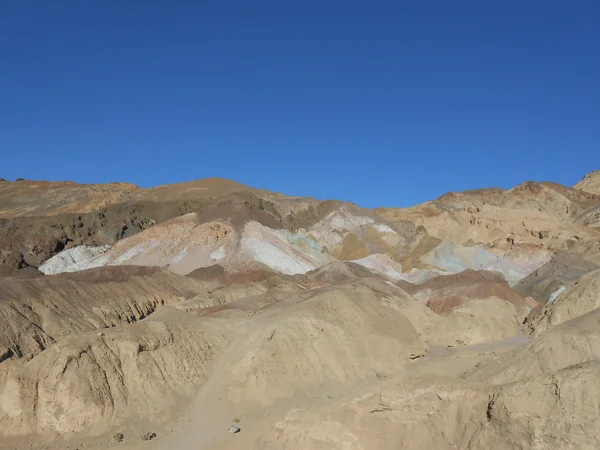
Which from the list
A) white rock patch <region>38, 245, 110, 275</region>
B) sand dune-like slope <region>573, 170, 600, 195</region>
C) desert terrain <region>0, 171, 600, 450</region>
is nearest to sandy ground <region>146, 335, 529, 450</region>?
desert terrain <region>0, 171, 600, 450</region>

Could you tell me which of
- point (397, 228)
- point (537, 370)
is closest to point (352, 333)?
point (537, 370)

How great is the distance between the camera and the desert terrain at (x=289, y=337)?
1360cm

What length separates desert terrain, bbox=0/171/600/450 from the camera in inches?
535

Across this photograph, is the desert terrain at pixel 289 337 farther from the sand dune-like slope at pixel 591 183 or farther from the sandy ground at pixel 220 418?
the sand dune-like slope at pixel 591 183

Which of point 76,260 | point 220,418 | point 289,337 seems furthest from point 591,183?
point 220,418

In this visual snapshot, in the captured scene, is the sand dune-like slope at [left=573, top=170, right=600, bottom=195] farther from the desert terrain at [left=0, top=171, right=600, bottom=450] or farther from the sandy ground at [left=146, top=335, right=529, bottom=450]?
the sandy ground at [left=146, top=335, right=529, bottom=450]

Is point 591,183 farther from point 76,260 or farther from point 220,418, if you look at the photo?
point 220,418

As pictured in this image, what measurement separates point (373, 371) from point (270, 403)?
6370 mm

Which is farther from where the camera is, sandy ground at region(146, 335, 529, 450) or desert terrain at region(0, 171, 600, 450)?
sandy ground at region(146, 335, 529, 450)

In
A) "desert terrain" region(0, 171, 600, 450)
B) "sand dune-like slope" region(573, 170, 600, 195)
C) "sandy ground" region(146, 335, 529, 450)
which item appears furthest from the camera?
"sand dune-like slope" region(573, 170, 600, 195)

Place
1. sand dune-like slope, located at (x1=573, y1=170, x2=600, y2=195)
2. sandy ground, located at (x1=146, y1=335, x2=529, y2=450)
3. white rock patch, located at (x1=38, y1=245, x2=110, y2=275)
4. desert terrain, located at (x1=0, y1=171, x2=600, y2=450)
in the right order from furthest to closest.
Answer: sand dune-like slope, located at (x1=573, y1=170, x2=600, y2=195) < white rock patch, located at (x1=38, y1=245, x2=110, y2=275) < sandy ground, located at (x1=146, y1=335, x2=529, y2=450) < desert terrain, located at (x1=0, y1=171, x2=600, y2=450)

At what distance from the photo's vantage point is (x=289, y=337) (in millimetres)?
24031

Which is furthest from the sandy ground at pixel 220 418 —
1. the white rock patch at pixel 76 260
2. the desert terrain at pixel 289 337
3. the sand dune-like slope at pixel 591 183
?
the sand dune-like slope at pixel 591 183

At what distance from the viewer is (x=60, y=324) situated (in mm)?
28969
